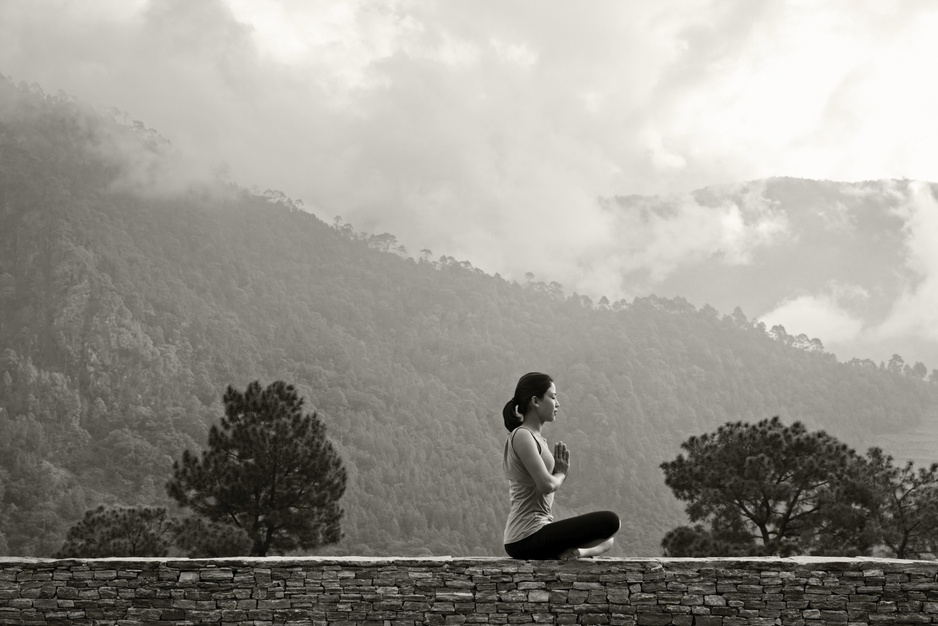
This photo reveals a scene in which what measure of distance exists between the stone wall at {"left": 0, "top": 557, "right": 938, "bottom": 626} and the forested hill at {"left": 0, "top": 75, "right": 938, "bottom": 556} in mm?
58392

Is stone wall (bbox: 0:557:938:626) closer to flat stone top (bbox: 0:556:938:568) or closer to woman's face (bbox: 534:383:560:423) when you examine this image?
flat stone top (bbox: 0:556:938:568)

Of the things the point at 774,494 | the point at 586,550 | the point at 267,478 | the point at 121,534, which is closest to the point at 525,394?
the point at 586,550

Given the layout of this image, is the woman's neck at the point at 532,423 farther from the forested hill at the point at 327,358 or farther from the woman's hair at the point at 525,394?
the forested hill at the point at 327,358

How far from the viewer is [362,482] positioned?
8631 centimetres

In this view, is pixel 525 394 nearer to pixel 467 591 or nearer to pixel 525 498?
pixel 525 498

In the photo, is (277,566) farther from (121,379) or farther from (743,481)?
(121,379)

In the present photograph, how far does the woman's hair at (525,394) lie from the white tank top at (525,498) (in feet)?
0.48

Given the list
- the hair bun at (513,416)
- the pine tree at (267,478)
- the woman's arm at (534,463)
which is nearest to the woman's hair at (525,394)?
the hair bun at (513,416)

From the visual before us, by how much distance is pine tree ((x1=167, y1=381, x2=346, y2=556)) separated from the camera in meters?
21.1

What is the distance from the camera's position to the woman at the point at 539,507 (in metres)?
5.88

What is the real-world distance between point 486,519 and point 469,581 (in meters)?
80.1

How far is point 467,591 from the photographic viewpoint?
6141 millimetres

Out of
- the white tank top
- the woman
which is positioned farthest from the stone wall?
the white tank top

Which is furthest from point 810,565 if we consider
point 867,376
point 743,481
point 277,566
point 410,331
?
point 867,376
